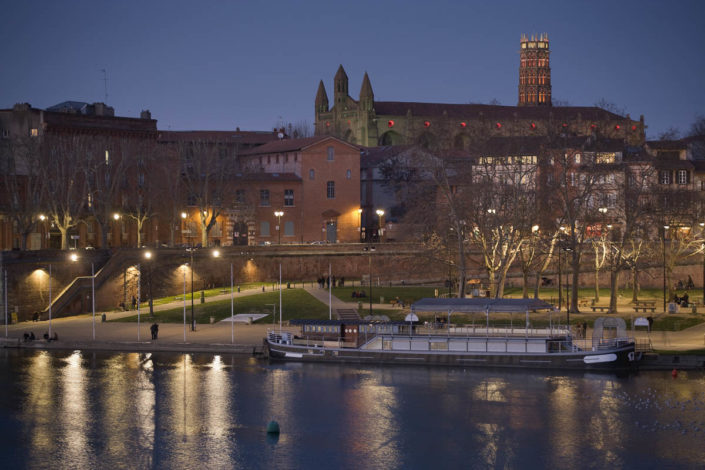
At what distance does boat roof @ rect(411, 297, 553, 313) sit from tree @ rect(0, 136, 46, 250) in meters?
32.9

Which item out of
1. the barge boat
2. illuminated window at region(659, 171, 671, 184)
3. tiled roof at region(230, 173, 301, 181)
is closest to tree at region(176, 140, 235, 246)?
tiled roof at region(230, 173, 301, 181)

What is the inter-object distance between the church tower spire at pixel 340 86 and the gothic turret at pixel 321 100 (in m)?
5.10

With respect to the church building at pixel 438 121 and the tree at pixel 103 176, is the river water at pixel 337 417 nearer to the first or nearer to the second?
the tree at pixel 103 176

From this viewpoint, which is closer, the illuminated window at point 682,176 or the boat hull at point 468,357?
the boat hull at point 468,357

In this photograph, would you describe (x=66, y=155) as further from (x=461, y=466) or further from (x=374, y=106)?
(x=374, y=106)

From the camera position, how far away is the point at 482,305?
5266 cm

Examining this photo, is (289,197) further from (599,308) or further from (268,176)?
(599,308)

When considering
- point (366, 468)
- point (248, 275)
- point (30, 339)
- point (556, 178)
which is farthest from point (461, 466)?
point (248, 275)

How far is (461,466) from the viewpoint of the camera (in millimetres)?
33094

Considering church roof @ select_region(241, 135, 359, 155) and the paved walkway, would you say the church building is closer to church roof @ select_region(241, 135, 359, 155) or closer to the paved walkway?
church roof @ select_region(241, 135, 359, 155)

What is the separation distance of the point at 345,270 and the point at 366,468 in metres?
54.2

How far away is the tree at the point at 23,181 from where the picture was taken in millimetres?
72812

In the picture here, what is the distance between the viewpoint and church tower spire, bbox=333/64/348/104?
576 ft

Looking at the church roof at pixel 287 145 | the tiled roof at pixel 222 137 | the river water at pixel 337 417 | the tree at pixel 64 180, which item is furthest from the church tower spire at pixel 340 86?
the river water at pixel 337 417
